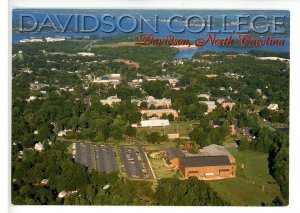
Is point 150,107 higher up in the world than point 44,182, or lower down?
higher up

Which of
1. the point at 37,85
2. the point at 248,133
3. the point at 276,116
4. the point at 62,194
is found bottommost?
the point at 62,194

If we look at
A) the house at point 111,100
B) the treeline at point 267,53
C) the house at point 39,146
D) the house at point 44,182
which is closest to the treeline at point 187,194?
the house at point 111,100

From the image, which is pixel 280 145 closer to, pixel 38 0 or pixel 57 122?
pixel 57 122

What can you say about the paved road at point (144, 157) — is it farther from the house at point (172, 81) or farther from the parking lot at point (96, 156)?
the house at point (172, 81)

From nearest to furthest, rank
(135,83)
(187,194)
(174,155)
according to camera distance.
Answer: (187,194), (174,155), (135,83)

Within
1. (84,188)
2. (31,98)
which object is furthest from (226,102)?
(31,98)

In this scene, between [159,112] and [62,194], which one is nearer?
[62,194]

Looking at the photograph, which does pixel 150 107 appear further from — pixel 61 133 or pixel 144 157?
pixel 61 133
